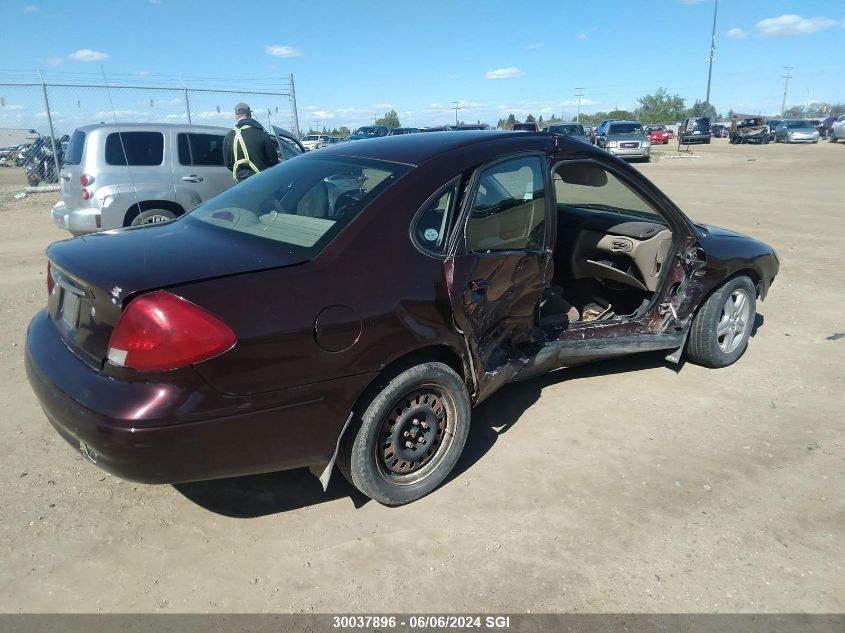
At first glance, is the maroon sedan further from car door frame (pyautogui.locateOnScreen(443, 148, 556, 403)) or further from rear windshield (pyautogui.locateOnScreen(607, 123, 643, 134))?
rear windshield (pyautogui.locateOnScreen(607, 123, 643, 134))

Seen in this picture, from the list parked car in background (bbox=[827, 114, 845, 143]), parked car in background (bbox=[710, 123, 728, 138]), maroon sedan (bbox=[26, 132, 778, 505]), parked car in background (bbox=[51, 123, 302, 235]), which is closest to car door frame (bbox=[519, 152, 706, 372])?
maroon sedan (bbox=[26, 132, 778, 505])

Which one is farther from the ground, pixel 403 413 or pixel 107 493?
pixel 403 413

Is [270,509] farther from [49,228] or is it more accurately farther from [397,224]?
[49,228]

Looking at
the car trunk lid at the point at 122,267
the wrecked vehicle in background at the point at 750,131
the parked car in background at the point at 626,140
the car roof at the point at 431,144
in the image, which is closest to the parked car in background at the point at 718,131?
the wrecked vehicle in background at the point at 750,131

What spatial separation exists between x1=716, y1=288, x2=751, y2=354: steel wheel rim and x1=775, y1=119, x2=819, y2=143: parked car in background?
148 feet

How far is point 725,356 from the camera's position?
464cm

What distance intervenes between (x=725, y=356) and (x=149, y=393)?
4.11 metres

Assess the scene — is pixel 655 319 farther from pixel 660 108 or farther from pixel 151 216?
pixel 660 108

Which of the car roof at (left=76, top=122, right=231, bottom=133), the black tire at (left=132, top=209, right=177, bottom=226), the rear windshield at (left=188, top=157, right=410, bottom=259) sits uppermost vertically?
the car roof at (left=76, top=122, right=231, bottom=133)

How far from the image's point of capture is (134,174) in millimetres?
7883

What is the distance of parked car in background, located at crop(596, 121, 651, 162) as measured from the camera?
27.6 metres

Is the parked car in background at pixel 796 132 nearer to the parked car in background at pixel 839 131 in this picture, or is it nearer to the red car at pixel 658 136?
the parked car in background at pixel 839 131

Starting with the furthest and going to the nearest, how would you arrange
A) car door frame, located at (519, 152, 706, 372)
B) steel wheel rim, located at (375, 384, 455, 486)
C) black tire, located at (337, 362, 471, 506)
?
car door frame, located at (519, 152, 706, 372), steel wheel rim, located at (375, 384, 455, 486), black tire, located at (337, 362, 471, 506)
